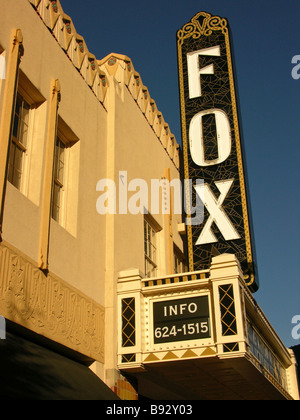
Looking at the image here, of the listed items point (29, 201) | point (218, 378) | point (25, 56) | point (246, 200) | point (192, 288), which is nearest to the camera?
point (29, 201)

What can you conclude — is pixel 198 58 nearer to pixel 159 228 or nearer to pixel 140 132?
pixel 140 132

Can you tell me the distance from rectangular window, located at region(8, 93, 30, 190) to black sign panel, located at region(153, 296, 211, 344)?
421 cm

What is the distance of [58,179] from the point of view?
11539 millimetres

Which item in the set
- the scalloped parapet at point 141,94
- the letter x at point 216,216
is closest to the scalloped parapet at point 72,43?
the scalloped parapet at point 141,94

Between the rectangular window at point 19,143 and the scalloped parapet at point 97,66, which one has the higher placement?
the scalloped parapet at point 97,66

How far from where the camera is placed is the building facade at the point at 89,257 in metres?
9.25

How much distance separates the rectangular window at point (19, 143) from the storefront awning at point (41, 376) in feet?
9.56

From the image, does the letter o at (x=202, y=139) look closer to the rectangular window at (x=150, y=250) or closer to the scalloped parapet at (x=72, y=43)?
the rectangular window at (x=150, y=250)

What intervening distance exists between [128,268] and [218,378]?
3.37 meters

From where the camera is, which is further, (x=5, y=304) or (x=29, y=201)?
(x=29, y=201)

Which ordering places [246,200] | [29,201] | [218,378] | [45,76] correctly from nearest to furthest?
1. [29,201]
2. [45,76]
3. [218,378]
4. [246,200]

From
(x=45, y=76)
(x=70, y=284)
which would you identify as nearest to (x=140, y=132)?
(x=45, y=76)

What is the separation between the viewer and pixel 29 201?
955 cm

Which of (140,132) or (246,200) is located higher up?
(140,132)
